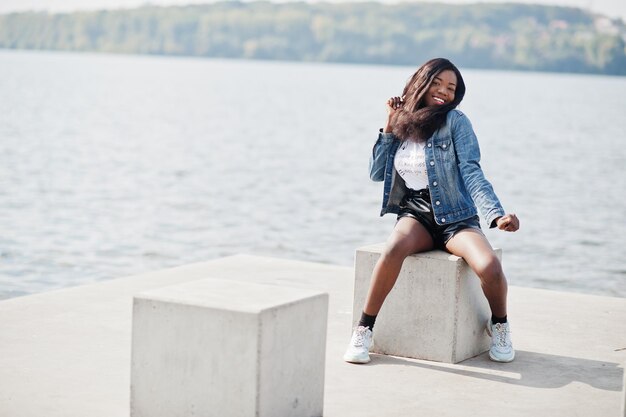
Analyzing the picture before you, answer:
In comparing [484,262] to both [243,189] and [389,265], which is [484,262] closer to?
[389,265]

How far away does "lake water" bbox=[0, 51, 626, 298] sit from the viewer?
→ 635 inches

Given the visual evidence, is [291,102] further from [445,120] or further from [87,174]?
[445,120]

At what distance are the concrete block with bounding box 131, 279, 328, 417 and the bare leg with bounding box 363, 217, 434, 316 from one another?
1360 mm

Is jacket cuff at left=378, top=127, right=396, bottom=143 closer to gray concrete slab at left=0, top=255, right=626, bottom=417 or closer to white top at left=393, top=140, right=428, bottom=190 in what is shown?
white top at left=393, top=140, right=428, bottom=190

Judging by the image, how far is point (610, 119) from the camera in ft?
204

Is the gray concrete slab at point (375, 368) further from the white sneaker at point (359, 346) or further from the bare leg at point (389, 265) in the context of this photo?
the bare leg at point (389, 265)

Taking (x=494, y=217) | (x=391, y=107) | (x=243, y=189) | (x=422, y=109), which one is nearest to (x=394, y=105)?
(x=391, y=107)

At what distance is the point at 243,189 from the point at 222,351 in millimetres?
21826

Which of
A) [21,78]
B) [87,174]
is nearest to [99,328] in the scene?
[87,174]

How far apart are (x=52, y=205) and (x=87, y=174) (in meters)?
7.28

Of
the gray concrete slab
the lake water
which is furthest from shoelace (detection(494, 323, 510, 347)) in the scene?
the lake water

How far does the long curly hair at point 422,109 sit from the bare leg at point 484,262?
63 cm

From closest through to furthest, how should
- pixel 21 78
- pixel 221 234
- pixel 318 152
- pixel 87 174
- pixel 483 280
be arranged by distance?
1. pixel 483 280
2. pixel 221 234
3. pixel 87 174
4. pixel 318 152
5. pixel 21 78

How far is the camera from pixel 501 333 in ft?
21.6
